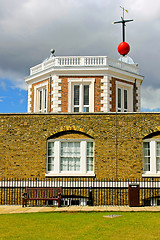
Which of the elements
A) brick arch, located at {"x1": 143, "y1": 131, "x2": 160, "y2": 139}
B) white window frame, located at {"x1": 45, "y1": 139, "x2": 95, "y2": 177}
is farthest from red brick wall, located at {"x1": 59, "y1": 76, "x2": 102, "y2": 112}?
brick arch, located at {"x1": 143, "y1": 131, "x2": 160, "y2": 139}

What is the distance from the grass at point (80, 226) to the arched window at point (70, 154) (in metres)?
4.27

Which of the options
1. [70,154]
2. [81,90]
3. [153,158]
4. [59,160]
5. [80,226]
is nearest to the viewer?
[80,226]

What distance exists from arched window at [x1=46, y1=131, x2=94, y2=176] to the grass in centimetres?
427

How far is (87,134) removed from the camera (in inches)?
663

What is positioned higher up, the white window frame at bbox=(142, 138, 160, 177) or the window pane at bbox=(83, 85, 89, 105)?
the window pane at bbox=(83, 85, 89, 105)

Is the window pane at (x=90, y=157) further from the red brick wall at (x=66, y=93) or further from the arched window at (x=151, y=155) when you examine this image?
the red brick wall at (x=66, y=93)

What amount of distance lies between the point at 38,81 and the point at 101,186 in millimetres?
10622

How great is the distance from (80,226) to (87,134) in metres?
7.29

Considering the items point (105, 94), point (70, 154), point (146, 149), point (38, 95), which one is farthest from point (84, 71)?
point (146, 149)

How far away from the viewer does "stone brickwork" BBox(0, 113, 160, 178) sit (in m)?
16.5

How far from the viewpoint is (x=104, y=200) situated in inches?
618

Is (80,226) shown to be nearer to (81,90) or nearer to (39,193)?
(39,193)

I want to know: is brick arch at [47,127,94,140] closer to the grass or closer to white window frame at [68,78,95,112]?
white window frame at [68,78,95,112]

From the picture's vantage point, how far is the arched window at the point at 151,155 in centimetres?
1639
